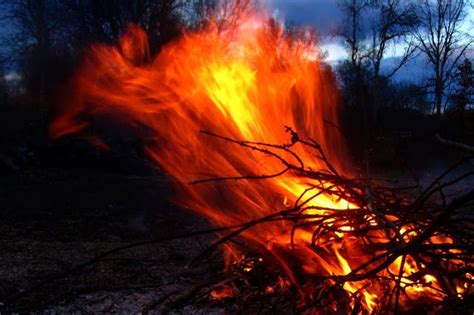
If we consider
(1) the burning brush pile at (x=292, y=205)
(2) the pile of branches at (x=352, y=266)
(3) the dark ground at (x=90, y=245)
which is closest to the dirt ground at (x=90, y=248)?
(3) the dark ground at (x=90, y=245)

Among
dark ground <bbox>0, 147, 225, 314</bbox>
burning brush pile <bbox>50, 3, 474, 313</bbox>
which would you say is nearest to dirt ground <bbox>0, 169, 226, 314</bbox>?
dark ground <bbox>0, 147, 225, 314</bbox>

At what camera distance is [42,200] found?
778 cm

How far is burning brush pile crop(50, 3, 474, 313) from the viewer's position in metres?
2.70

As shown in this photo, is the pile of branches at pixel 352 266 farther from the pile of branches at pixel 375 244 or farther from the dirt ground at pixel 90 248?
the dirt ground at pixel 90 248

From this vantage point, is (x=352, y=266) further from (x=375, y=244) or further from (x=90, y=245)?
(x=90, y=245)

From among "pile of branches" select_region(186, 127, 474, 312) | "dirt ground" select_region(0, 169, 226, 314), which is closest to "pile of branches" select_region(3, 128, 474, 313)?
"pile of branches" select_region(186, 127, 474, 312)

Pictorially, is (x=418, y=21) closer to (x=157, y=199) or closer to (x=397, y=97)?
(x=397, y=97)

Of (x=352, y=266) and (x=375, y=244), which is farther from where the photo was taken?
(x=352, y=266)

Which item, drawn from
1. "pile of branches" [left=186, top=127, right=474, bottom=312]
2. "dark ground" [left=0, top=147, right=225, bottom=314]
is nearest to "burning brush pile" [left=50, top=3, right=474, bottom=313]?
"pile of branches" [left=186, top=127, right=474, bottom=312]

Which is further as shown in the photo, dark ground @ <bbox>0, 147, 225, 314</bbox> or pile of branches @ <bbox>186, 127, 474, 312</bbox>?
dark ground @ <bbox>0, 147, 225, 314</bbox>

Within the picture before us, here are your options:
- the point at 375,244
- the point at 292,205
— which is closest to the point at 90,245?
the point at 292,205

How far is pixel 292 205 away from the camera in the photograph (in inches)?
160

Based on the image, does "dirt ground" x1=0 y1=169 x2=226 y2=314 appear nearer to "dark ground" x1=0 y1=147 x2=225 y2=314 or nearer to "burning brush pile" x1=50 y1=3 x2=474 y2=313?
"dark ground" x1=0 y1=147 x2=225 y2=314

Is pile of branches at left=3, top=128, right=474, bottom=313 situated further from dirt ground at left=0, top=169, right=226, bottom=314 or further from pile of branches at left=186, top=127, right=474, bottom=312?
dirt ground at left=0, top=169, right=226, bottom=314
